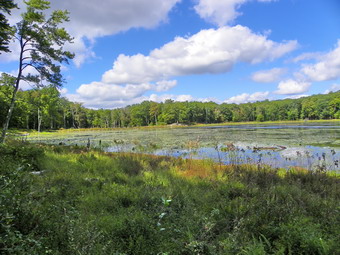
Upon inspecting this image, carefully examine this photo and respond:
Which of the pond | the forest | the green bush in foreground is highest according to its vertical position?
the forest

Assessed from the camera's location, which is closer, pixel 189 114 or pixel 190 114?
pixel 189 114

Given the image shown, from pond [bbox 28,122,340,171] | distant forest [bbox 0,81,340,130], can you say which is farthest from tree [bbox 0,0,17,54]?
distant forest [bbox 0,81,340,130]

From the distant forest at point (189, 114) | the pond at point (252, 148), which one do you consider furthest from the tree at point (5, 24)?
the distant forest at point (189, 114)

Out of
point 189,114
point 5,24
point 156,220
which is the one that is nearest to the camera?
point 156,220

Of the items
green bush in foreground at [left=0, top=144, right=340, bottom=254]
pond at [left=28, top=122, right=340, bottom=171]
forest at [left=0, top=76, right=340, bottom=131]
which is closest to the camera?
green bush in foreground at [left=0, top=144, right=340, bottom=254]

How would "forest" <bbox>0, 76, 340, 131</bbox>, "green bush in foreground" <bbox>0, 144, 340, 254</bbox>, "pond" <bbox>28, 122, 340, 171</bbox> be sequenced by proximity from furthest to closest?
"forest" <bbox>0, 76, 340, 131</bbox> < "pond" <bbox>28, 122, 340, 171</bbox> < "green bush in foreground" <bbox>0, 144, 340, 254</bbox>

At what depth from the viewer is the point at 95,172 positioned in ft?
24.1

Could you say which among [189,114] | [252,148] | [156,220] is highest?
[189,114]

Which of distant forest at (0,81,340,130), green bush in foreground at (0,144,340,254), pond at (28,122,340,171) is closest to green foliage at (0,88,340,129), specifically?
distant forest at (0,81,340,130)

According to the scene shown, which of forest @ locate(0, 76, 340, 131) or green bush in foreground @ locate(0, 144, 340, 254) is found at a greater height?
forest @ locate(0, 76, 340, 131)

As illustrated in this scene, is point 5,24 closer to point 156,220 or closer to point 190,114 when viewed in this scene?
point 156,220

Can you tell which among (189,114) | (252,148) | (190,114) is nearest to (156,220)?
(252,148)

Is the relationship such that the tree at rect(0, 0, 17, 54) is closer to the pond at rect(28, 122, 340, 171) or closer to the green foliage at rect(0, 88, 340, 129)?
the pond at rect(28, 122, 340, 171)

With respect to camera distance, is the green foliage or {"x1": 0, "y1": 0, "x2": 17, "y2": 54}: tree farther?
the green foliage
